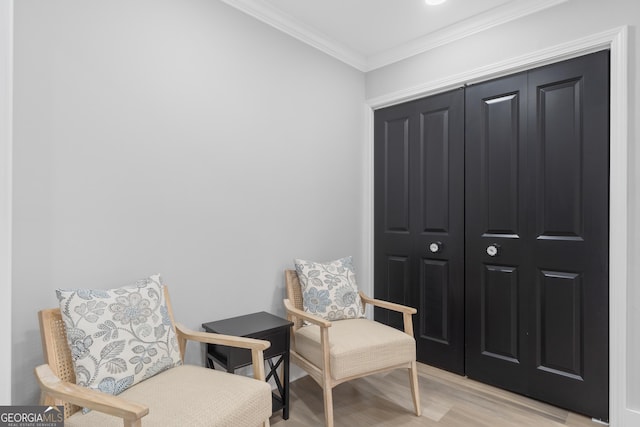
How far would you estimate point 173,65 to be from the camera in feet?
6.61

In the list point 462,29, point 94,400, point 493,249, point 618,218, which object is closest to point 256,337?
point 94,400

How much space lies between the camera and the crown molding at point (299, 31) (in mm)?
2338

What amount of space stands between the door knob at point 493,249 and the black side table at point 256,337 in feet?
4.76

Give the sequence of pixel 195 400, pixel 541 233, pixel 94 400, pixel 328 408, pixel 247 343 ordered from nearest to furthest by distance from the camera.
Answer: pixel 94 400, pixel 195 400, pixel 247 343, pixel 328 408, pixel 541 233

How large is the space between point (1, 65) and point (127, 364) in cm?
126

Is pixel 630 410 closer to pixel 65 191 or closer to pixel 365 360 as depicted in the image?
pixel 365 360

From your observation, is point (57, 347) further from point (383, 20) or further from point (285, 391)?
point (383, 20)

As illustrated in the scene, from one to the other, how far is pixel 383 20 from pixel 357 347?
7.15ft

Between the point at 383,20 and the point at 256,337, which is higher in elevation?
the point at 383,20

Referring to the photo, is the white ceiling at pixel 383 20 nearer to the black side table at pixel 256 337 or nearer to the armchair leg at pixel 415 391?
the black side table at pixel 256 337

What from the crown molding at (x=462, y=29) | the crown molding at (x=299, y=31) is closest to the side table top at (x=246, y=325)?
the crown molding at (x=299, y=31)

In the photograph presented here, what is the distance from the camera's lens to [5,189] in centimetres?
140

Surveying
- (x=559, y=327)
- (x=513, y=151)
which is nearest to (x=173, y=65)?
(x=513, y=151)

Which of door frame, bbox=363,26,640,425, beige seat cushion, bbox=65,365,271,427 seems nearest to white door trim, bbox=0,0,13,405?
beige seat cushion, bbox=65,365,271,427
